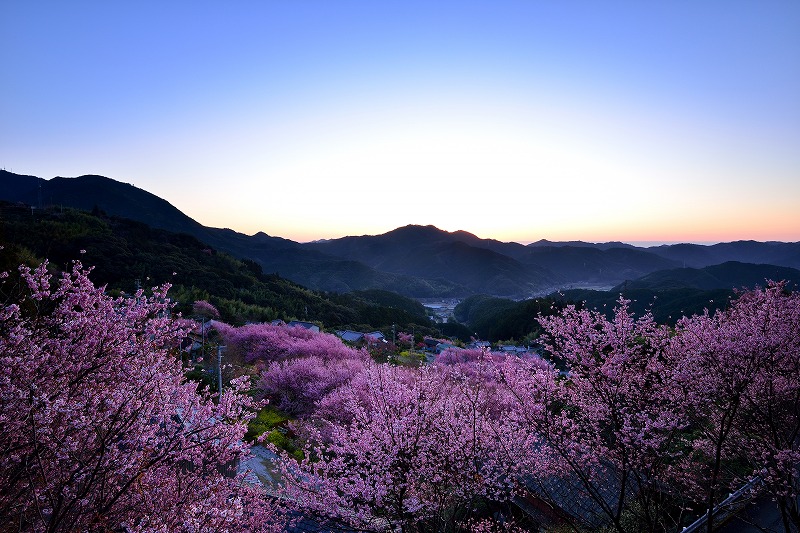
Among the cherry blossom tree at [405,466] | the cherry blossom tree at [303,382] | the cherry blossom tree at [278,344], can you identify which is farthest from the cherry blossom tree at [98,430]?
the cherry blossom tree at [278,344]

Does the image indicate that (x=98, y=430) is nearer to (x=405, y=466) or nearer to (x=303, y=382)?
(x=405, y=466)

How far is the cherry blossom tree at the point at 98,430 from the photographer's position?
345cm

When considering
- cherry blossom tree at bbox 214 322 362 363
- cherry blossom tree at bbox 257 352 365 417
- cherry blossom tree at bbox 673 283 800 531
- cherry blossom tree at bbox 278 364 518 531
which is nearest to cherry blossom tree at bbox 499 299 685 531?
cherry blossom tree at bbox 673 283 800 531

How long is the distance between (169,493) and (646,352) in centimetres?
728

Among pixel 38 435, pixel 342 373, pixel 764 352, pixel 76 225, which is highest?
pixel 76 225

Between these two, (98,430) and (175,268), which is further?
(175,268)

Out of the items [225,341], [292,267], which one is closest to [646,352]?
[225,341]

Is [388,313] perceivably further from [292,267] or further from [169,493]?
[292,267]

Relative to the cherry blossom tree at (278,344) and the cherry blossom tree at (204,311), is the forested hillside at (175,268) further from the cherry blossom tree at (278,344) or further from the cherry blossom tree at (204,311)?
the cherry blossom tree at (278,344)

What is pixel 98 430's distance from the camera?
3.68 m

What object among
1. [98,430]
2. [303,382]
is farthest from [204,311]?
[98,430]

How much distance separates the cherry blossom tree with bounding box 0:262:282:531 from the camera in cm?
345

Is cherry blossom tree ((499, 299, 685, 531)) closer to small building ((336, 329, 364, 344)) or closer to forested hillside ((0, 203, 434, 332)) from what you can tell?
small building ((336, 329, 364, 344))

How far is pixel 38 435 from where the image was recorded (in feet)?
11.5
